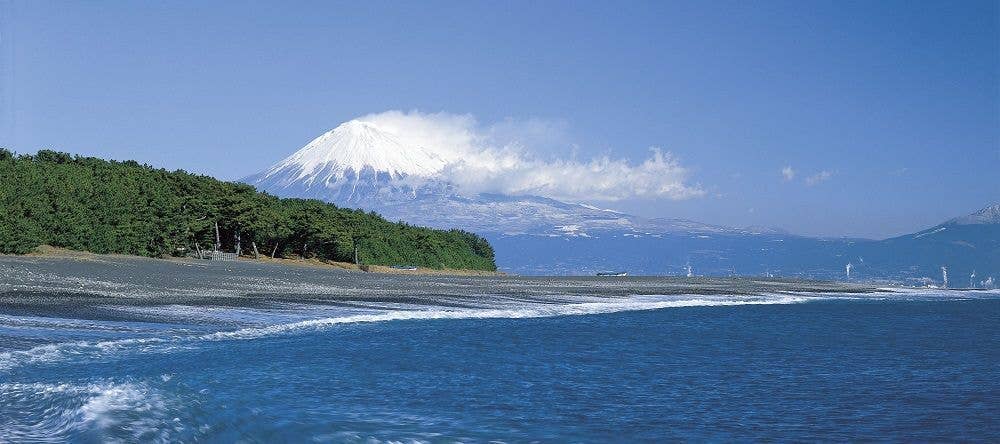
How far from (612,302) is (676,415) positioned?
3633cm

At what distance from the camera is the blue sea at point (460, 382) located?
478 inches

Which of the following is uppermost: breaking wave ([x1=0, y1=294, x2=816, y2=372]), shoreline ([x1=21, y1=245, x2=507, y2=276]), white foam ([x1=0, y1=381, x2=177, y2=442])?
shoreline ([x1=21, y1=245, x2=507, y2=276])

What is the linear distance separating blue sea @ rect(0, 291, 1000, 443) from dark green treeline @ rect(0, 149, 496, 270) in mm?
35025

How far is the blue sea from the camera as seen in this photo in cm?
1213

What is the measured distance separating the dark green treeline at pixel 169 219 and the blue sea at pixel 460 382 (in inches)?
1379

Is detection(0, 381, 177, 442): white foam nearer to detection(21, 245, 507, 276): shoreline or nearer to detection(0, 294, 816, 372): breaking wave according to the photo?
detection(0, 294, 816, 372): breaking wave

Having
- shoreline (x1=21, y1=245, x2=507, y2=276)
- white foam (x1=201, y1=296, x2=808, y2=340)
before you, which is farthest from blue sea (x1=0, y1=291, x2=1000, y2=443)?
shoreline (x1=21, y1=245, x2=507, y2=276)

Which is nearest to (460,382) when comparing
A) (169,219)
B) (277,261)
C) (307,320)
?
(307,320)

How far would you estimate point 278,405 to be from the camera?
13.4 m

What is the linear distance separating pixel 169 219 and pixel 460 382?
206 ft

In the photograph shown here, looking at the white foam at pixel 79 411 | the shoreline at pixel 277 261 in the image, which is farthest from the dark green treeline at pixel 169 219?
the white foam at pixel 79 411

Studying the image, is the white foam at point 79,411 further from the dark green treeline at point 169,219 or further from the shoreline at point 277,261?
the dark green treeline at point 169,219

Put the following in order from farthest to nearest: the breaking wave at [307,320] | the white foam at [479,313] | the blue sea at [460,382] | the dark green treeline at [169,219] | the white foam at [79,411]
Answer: the dark green treeline at [169,219] < the white foam at [479,313] < the breaking wave at [307,320] < the blue sea at [460,382] < the white foam at [79,411]

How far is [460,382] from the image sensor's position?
16531 mm
